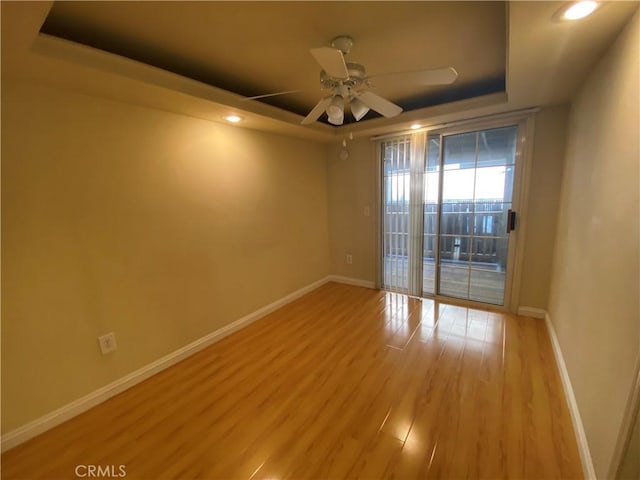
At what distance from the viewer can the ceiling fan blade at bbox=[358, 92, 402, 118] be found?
1713 mm

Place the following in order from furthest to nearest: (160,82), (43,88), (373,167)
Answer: (373,167) → (160,82) → (43,88)

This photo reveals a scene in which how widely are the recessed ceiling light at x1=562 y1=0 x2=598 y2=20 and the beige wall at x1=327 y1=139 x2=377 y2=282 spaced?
7.80ft

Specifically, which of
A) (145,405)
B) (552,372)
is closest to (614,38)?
(552,372)

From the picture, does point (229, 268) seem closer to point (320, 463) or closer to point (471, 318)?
point (320, 463)

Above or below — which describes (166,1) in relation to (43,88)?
above

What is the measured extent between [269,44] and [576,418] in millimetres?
2864

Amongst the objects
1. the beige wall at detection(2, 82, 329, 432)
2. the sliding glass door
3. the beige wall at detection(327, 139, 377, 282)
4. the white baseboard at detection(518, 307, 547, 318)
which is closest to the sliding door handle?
the sliding glass door

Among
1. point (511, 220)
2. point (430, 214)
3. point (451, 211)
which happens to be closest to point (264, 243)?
point (430, 214)

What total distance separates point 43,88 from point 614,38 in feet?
10.1

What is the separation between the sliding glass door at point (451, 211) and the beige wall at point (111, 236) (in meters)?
1.73

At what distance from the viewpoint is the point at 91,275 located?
5.87ft

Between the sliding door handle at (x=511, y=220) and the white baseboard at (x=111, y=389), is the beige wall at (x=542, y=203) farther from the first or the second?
the white baseboard at (x=111, y=389)

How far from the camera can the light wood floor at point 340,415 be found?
138 cm

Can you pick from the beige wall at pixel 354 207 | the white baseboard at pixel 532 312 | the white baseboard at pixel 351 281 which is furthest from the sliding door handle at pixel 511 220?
the white baseboard at pixel 351 281
